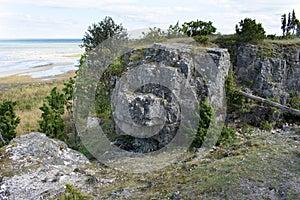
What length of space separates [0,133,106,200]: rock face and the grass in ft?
21.3

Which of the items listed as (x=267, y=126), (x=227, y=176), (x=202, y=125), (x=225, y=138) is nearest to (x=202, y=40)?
(x=267, y=126)

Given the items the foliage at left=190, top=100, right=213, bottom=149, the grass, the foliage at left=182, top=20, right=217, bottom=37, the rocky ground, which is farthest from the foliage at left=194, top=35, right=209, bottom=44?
the grass

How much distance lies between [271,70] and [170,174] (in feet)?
43.4

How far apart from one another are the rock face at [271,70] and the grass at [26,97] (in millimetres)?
15711

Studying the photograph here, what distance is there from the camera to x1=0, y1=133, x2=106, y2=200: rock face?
9.53 m

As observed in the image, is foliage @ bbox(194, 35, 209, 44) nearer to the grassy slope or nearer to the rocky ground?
the rocky ground

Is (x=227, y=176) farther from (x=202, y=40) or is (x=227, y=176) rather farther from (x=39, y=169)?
(x=202, y=40)

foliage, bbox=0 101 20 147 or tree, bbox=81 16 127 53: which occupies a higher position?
tree, bbox=81 16 127 53

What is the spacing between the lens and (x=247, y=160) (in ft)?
32.1

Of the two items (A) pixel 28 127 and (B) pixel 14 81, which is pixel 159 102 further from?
(B) pixel 14 81

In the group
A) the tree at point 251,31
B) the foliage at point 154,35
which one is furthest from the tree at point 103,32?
the tree at point 251,31

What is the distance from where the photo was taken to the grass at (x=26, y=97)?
19.8m

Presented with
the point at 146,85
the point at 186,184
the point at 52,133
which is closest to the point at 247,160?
the point at 186,184

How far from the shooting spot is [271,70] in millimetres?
19578
